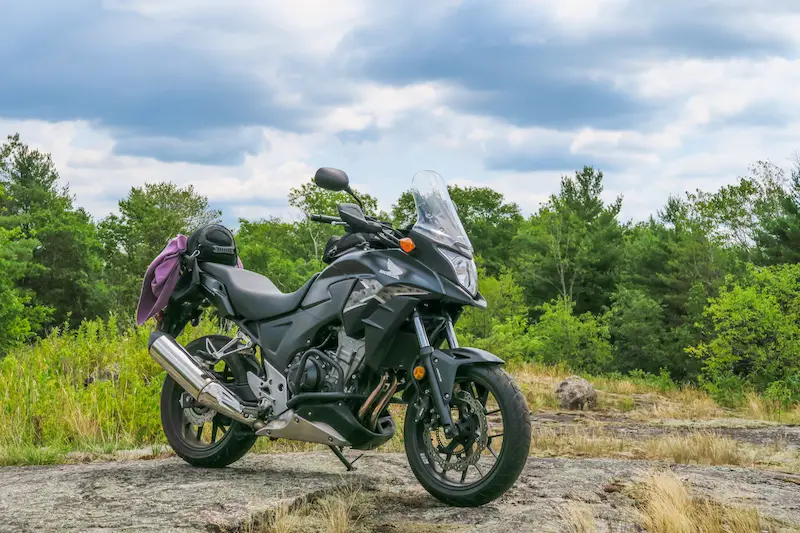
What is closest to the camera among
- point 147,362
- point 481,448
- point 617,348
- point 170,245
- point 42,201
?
point 481,448

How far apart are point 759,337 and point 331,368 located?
21025 millimetres

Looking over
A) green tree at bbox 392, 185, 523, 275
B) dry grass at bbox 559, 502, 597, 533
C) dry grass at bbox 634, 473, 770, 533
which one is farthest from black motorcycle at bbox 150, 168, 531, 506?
green tree at bbox 392, 185, 523, 275

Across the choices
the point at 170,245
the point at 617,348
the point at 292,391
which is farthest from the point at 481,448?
the point at 617,348

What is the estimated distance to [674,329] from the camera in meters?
39.5

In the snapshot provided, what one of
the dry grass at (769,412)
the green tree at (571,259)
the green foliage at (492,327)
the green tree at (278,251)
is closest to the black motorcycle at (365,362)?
the dry grass at (769,412)

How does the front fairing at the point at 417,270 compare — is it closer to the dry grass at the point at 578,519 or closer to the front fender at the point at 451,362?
the front fender at the point at 451,362

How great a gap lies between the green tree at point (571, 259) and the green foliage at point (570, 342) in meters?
10.7

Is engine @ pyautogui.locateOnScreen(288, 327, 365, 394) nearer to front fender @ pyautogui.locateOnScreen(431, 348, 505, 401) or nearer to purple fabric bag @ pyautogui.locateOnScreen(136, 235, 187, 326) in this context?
front fender @ pyautogui.locateOnScreen(431, 348, 505, 401)

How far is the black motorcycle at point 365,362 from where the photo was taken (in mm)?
4531

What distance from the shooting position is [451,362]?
4477mm

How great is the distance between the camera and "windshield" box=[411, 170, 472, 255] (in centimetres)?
474

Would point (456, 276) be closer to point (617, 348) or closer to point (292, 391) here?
point (292, 391)

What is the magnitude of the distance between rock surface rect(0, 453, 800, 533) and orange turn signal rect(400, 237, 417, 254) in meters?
1.38

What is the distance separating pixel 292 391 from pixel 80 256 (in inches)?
1912
